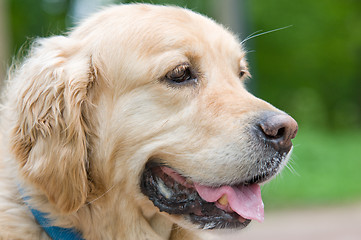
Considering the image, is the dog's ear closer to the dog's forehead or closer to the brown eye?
the dog's forehead

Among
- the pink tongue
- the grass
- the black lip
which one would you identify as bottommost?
the grass

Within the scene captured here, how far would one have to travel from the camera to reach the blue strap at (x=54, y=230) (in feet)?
9.50

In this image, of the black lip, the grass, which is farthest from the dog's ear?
the grass

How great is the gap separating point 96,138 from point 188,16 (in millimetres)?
1039

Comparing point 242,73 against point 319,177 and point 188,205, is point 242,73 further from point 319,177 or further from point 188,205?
point 319,177

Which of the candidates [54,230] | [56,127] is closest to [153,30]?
[56,127]

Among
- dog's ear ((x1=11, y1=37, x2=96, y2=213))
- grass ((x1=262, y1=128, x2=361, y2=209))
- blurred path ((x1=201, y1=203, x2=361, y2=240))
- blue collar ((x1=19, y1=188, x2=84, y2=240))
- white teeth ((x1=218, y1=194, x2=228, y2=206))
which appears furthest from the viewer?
grass ((x1=262, y1=128, x2=361, y2=209))

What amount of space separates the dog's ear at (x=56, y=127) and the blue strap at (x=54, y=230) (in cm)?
17

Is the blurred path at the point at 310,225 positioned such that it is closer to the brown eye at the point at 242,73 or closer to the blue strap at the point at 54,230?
the brown eye at the point at 242,73

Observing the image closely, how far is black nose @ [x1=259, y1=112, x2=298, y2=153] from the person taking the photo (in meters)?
2.84

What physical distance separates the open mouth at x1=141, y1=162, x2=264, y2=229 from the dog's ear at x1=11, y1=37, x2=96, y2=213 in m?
0.45

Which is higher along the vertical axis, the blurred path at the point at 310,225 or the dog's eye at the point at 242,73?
the dog's eye at the point at 242,73

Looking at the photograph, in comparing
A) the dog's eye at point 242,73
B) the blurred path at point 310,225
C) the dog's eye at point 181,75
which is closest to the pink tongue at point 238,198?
the dog's eye at point 181,75

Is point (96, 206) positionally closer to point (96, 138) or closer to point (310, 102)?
point (96, 138)
